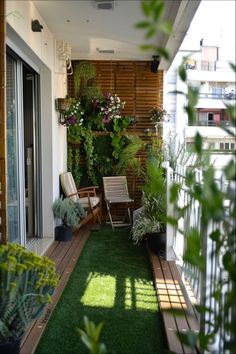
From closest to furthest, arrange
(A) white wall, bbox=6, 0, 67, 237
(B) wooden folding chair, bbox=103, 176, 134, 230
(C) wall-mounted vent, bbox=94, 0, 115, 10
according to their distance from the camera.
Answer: (C) wall-mounted vent, bbox=94, 0, 115, 10
(A) white wall, bbox=6, 0, 67, 237
(B) wooden folding chair, bbox=103, 176, 134, 230

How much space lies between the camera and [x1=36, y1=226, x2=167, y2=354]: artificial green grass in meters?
2.55

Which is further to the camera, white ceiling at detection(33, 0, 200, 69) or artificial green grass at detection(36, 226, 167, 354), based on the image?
white ceiling at detection(33, 0, 200, 69)

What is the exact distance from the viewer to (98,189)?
6.79 metres

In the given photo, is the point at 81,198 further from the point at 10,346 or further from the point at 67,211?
the point at 10,346

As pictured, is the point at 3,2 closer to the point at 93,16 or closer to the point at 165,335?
the point at 93,16

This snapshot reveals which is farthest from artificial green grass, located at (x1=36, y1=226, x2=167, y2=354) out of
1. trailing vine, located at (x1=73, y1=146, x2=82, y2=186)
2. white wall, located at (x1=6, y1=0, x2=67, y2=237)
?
trailing vine, located at (x1=73, y1=146, x2=82, y2=186)

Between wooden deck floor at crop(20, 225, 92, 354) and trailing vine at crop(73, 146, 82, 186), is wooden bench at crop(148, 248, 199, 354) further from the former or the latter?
trailing vine at crop(73, 146, 82, 186)

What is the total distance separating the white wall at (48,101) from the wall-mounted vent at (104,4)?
2.16ft

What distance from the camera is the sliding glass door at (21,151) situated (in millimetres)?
3953

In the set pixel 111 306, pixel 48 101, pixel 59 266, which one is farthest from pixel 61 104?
pixel 111 306

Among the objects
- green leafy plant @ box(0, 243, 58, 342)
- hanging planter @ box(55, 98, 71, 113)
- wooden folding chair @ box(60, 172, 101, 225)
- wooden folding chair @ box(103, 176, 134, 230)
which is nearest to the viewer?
green leafy plant @ box(0, 243, 58, 342)

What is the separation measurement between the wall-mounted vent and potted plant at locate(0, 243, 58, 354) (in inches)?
108

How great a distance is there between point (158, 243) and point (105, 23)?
2.64m

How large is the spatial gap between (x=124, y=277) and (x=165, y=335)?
130 centimetres
